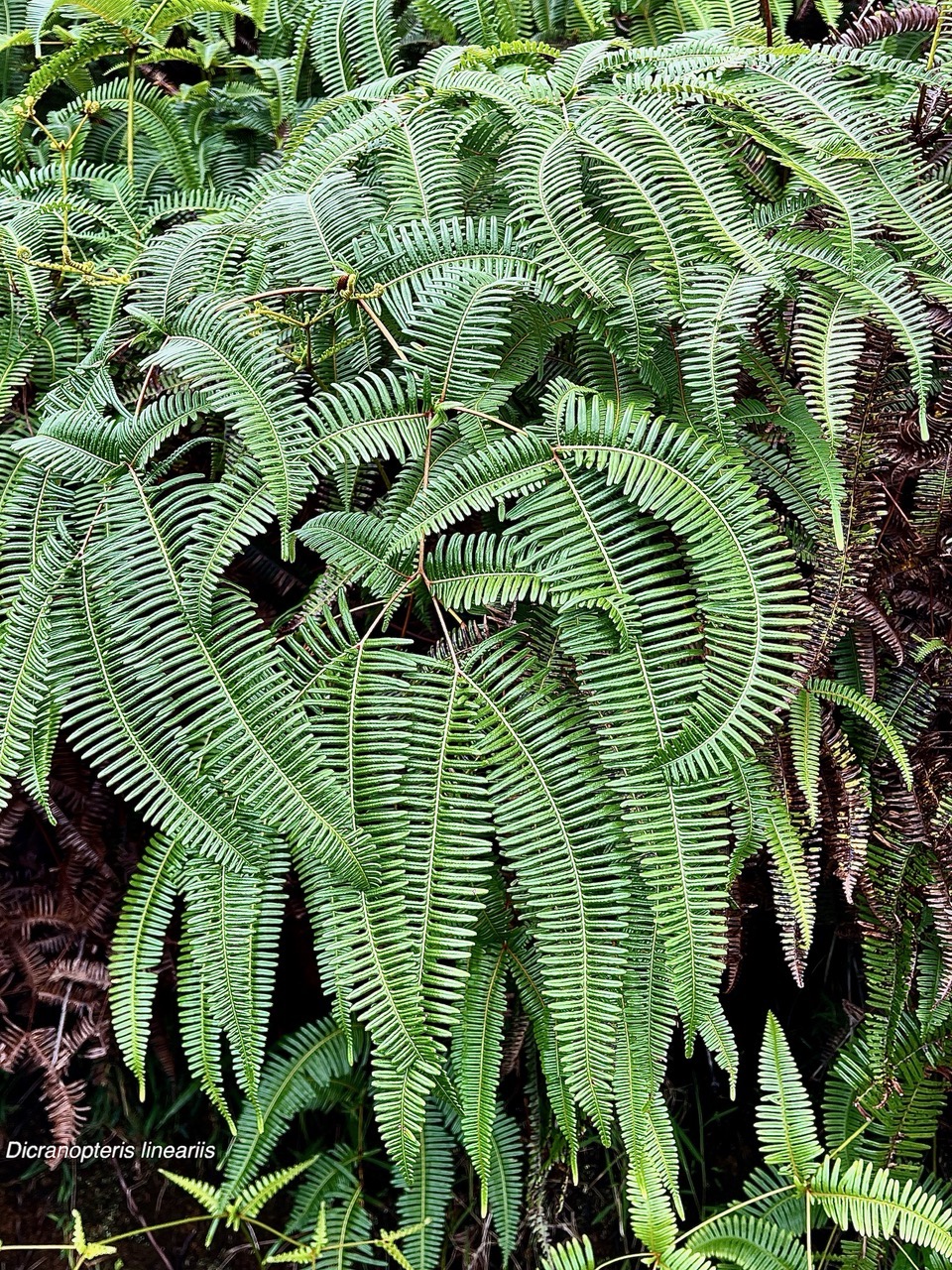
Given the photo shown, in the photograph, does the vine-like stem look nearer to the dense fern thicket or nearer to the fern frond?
the dense fern thicket

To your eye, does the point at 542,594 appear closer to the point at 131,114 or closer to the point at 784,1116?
the point at 784,1116

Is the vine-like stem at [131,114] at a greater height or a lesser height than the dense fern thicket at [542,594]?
greater

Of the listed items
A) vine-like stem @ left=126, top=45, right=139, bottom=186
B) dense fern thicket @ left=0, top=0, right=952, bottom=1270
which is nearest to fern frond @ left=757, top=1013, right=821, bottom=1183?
dense fern thicket @ left=0, top=0, right=952, bottom=1270

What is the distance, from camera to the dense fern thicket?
49.4 inches

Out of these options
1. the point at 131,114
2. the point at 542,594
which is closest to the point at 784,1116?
the point at 542,594

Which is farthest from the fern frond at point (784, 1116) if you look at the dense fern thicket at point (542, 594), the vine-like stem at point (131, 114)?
the vine-like stem at point (131, 114)

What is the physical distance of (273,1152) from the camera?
1960mm

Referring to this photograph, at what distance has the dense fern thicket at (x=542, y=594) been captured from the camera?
4.12ft

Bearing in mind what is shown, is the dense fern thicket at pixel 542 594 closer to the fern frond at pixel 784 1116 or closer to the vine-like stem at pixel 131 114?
the fern frond at pixel 784 1116

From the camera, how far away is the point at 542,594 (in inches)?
49.9

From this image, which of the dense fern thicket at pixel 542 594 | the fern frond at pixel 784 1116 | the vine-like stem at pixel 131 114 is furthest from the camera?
the vine-like stem at pixel 131 114

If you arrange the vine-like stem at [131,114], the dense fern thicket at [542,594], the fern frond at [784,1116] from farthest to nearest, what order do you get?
1. the vine-like stem at [131,114]
2. the fern frond at [784,1116]
3. the dense fern thicket at [542,594]

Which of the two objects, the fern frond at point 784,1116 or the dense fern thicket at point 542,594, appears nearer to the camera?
the dense fern thicket at point 542,594

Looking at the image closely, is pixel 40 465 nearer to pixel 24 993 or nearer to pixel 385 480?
pixel 385 480
